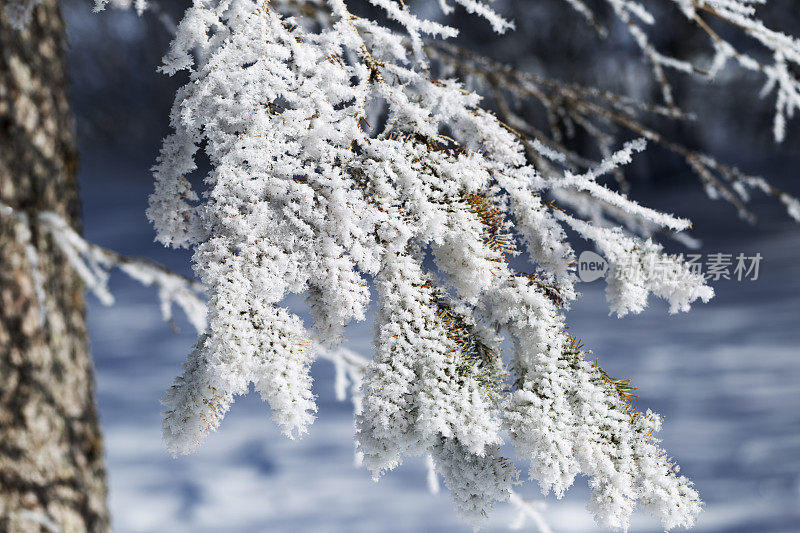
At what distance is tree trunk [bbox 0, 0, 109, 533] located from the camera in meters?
1.05

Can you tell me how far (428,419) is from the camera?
1170 millimetres

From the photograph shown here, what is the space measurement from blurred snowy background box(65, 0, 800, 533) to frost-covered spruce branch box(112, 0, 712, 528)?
25.0 inches

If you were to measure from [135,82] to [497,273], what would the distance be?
1575 centimetres

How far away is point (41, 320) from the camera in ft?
3.31

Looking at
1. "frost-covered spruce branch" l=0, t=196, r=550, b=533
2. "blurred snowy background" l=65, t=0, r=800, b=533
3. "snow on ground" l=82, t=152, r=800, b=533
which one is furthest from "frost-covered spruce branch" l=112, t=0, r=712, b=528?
"snow on ground" l=82, t=152, r=800, b=533

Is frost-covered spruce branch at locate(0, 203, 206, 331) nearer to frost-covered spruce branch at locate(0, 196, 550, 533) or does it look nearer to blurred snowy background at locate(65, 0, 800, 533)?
frost-covered spruce branch at locate(0, 196, 550, 533)

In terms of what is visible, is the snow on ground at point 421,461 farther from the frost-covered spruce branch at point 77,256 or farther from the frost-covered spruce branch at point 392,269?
the frost-covered spruce branch at point 77,256

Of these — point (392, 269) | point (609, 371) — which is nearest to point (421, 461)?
point (609, 371)

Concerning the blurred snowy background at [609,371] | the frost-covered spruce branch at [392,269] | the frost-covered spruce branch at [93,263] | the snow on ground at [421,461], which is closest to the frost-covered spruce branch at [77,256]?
the frost-covered spruce branch at [93,263]

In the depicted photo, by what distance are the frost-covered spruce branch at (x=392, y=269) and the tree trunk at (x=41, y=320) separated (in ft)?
0.56

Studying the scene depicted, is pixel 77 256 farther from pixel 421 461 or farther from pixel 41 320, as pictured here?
pixel 421 461

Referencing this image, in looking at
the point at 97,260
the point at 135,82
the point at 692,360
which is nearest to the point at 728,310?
A: the point at 692,360

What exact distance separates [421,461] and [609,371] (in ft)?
7.48

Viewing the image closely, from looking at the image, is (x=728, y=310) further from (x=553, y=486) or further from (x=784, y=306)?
(x=553, y=486)
